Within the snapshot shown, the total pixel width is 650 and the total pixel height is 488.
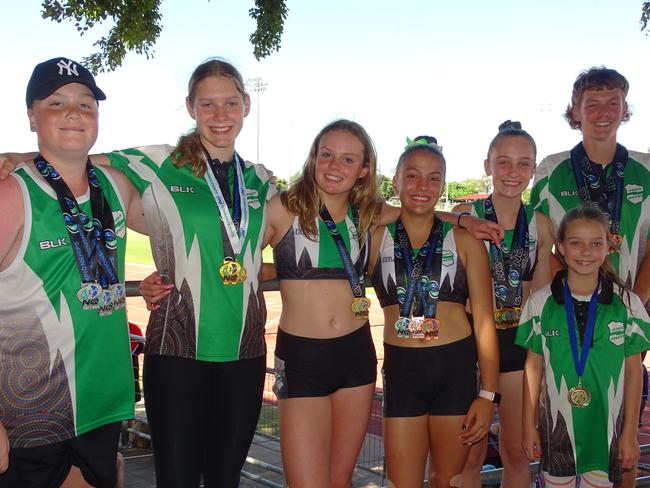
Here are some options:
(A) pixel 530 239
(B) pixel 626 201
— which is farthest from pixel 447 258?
(B) pixel 626 201

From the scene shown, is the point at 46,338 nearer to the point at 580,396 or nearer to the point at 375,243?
the point at 375,243

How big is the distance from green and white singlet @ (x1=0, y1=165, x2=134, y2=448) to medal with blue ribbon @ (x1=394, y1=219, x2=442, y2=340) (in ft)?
4.80

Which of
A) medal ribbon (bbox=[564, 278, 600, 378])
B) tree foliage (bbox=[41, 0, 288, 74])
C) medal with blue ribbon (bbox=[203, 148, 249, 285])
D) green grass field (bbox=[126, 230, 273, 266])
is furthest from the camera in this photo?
green grass field (bbox=[126, 230, 273, 266])

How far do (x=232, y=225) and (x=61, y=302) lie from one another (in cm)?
86

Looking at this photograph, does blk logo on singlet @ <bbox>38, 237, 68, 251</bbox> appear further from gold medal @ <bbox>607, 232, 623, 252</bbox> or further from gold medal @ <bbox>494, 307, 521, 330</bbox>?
gold medal @ <bbox>607, 232, 623, 252</bbox>

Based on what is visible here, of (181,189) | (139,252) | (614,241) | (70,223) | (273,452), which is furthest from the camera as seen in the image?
(139,252)

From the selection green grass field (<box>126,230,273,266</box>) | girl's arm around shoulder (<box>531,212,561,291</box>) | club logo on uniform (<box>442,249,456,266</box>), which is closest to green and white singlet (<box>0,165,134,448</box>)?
club logo on uniform (<box>442,249,456,266</box>)

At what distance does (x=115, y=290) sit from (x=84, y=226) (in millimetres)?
289

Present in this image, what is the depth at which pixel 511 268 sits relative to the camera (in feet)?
12.7

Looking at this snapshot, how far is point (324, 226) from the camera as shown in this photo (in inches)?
141

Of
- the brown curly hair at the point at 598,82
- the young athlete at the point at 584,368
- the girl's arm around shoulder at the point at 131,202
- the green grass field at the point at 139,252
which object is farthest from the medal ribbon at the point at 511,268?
the green grass field at the point at 139,252

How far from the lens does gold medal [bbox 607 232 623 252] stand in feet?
12.1

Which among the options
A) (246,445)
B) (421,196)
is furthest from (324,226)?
(246,445)

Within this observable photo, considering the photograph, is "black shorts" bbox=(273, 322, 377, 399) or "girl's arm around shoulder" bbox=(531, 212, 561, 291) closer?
"black shorts" bbox=(273, 322, 377, 399)
